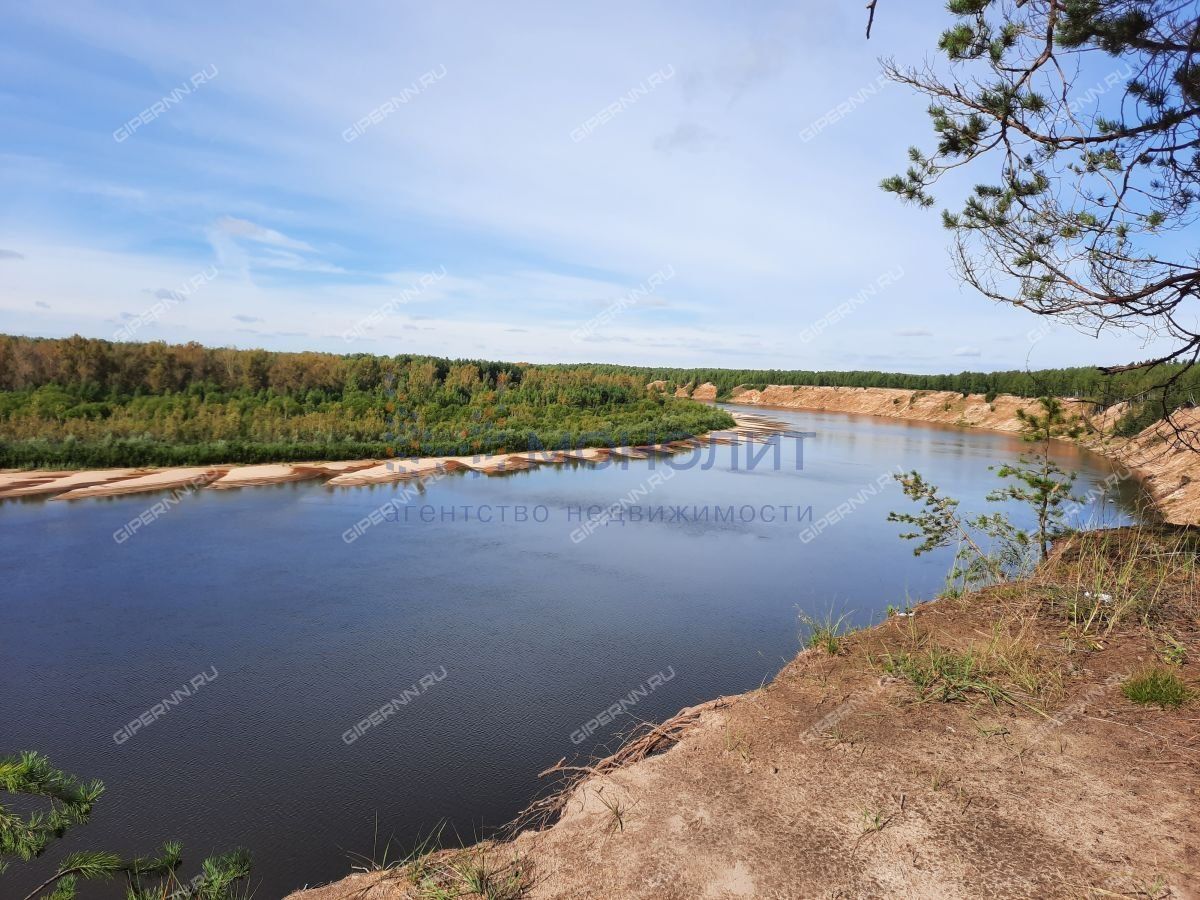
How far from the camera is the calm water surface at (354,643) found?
4.70 meters

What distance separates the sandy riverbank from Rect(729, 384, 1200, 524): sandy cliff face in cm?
1538

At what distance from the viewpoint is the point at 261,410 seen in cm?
2308

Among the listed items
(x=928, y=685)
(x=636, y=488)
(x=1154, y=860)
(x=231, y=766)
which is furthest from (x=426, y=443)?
(x=1154, y=860)

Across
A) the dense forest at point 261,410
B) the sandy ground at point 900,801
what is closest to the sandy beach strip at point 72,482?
the dense forest at point 261,410

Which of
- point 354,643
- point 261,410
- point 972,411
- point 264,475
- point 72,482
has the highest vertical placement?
point 261,410

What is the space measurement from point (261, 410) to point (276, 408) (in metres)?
0.75

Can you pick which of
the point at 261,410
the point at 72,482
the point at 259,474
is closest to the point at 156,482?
the point at 72,482

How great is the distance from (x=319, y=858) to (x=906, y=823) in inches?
144

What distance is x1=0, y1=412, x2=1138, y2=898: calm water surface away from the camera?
470 centimetres

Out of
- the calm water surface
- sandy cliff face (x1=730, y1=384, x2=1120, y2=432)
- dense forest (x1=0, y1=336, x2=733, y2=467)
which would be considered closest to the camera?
the calm water surface

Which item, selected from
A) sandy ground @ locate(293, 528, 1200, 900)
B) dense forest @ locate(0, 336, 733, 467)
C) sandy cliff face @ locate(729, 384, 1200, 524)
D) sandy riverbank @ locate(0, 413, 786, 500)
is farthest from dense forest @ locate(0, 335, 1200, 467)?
sandy ground @ locate(293, 528, 1200, 900)

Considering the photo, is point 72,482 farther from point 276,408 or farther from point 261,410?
point 276,408

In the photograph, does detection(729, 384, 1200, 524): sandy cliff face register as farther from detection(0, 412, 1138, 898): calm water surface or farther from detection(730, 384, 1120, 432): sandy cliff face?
detection(0, 412, 1138, 898): calm water surface

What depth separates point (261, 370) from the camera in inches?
1074
